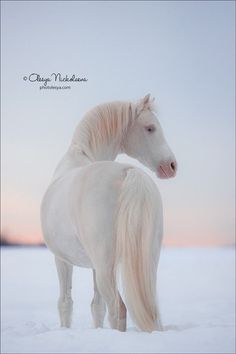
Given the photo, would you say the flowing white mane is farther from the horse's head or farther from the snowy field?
the snowy field

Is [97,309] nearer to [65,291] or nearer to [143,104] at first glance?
[65,291]

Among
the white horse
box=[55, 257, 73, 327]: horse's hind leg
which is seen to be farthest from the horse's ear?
box=[55, 257, 73, 327]: horse's hind leg

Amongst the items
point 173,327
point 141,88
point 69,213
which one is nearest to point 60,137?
point 141,88

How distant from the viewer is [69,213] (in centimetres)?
218

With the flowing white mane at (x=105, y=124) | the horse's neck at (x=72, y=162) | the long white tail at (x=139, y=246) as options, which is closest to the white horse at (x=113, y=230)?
the long white tail at (x=139, y=246)

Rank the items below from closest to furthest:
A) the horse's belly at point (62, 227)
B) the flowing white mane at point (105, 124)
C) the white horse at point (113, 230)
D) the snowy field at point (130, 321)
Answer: the snowy field at point (130, 321)
the white horse at point (113, 230)
the horse's belly at point (62, 227)
the flowing white mane at point (105, 124)

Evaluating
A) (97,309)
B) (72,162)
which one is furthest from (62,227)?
(97,309)

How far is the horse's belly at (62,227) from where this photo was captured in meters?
2.20

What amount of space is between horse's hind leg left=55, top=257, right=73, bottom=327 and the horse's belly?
14 cm

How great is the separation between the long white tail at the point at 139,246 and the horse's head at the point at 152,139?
552mm

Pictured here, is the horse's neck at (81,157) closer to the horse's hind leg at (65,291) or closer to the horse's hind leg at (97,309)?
the horse's hind leg at (65,291)

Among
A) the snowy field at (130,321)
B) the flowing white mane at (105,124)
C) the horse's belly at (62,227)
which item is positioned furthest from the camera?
the flowing white mane at (105,124)

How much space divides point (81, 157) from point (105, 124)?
21 cm

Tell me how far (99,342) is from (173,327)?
51cm
